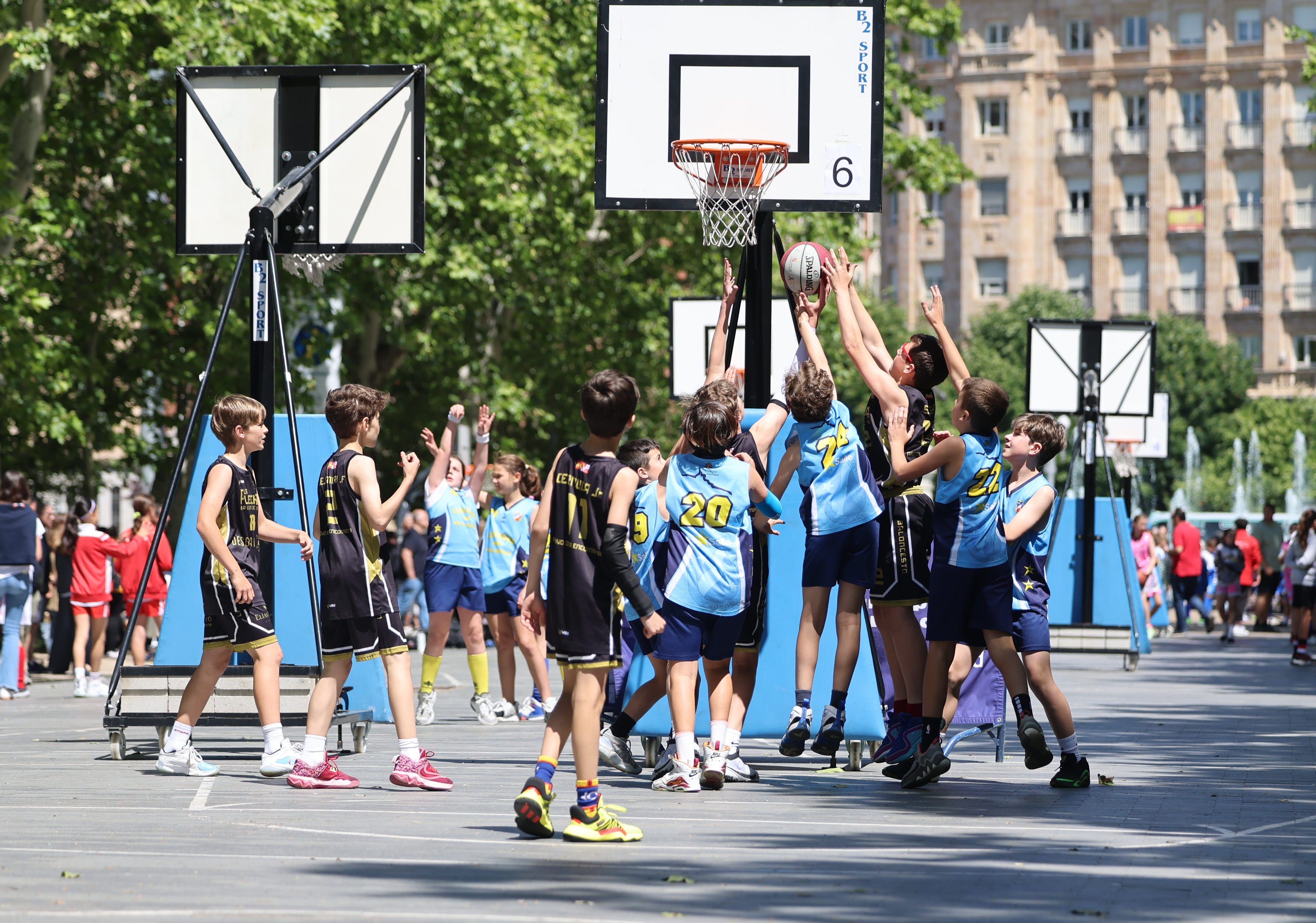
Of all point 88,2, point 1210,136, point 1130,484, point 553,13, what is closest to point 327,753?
point 88,2

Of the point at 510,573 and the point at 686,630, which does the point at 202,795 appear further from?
the point at 510,573

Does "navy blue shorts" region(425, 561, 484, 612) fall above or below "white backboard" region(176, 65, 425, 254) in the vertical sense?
below

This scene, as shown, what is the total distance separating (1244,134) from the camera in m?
84.6

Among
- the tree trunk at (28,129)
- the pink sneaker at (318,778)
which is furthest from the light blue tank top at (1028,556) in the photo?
the tree trunk at (28,129)

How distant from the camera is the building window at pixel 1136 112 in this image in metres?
86.4

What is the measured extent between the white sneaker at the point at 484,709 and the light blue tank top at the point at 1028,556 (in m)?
4.97

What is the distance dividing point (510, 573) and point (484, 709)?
99 cm

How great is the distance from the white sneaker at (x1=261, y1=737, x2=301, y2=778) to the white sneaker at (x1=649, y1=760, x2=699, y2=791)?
196 centimetres

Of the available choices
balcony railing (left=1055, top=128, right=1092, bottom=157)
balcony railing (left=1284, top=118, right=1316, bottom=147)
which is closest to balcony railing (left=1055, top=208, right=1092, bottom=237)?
balcony railing (left=1055, top=128, right=1092, bottom=157)

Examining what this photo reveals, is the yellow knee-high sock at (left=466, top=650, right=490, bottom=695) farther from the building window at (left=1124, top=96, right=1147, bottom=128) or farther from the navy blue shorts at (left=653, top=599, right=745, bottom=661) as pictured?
the building window at (left=1124, top=96, right=1147, bottom=128)

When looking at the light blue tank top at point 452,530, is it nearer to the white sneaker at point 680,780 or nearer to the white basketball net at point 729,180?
the white basketball net at point 729,180

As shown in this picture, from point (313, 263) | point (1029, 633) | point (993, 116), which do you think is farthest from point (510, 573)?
point (993, 116)

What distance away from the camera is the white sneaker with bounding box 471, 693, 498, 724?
46.4ft

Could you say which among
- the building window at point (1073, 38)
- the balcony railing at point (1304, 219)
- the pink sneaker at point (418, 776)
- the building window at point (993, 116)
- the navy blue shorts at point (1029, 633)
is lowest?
the pink sneaker at point (418, 776)
